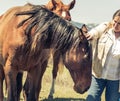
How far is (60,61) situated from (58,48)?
17 centimetres

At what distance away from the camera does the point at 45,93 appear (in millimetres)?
9219

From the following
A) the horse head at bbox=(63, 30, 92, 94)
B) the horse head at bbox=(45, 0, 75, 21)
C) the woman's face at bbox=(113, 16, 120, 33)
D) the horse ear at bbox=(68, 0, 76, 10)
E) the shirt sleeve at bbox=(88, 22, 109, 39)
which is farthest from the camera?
the horse ear at bbox=(68, 0, 76, 10)

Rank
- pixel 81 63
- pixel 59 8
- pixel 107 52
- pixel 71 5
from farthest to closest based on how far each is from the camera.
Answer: pixel 71 5
pixel 59 8
pixel 107 52
pixel 81 63

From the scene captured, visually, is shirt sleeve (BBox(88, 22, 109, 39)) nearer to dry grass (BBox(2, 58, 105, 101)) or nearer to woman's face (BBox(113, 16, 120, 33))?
woman's face (BBox(113, 16, 120, 33))

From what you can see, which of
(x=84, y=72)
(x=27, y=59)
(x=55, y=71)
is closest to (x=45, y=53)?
(x=27, y=59)

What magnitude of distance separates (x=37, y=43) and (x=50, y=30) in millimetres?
253

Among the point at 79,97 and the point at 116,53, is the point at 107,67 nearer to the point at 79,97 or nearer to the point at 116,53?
the point at 116,53

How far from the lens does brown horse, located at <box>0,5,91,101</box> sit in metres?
5.18

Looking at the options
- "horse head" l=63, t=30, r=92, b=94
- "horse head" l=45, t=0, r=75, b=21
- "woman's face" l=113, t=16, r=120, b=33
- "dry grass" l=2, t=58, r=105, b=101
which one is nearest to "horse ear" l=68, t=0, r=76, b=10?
"horse head" l=45, t=0, r=75, b=21

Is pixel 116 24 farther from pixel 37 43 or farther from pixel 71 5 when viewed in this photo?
pixel 71 5

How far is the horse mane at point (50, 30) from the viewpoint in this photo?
17.1 ft

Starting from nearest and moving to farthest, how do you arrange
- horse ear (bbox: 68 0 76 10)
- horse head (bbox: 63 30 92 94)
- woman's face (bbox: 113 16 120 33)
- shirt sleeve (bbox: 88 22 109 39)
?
horse head (bbox: 63 30 92 94)
woman's face (bbox: 113 16 120 33)
shirt sleeve (bbox: 88 22 109 39)
horse ear (bbox: 68 0 76 10)

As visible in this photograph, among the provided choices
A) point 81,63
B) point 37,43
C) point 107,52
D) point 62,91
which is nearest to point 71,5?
point 62,91

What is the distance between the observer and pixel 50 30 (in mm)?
5395
